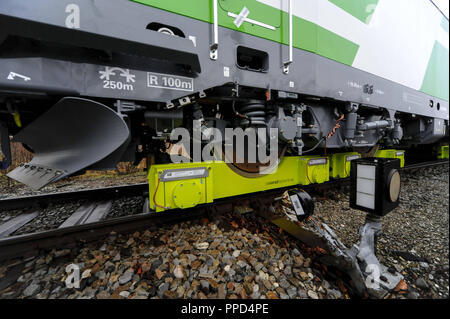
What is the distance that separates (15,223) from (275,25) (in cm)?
419

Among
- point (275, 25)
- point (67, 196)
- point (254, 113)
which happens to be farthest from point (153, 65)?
point (67, 196)

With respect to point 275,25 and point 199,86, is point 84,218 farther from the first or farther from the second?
point 275,25

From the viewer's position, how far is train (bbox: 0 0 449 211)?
151 cm

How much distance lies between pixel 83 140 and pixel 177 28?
131cm

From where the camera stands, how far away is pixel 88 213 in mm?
3035

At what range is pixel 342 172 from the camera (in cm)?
409

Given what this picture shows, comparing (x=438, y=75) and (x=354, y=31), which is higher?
(x=438, y=75)

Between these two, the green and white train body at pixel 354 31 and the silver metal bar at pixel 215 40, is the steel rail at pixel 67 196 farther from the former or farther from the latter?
the green and white train body at pixel 354 31

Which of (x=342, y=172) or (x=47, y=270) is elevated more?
(x=342, y=172)

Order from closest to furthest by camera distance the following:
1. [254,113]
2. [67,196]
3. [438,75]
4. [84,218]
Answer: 1. [254,113]
2. [84,218]
3. [67,196]
4. [438,75]

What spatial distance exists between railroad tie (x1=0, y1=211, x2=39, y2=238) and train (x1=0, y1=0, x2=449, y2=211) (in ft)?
2.91

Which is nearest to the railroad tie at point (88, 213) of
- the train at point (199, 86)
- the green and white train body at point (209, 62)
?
the train at point (199, 86)
